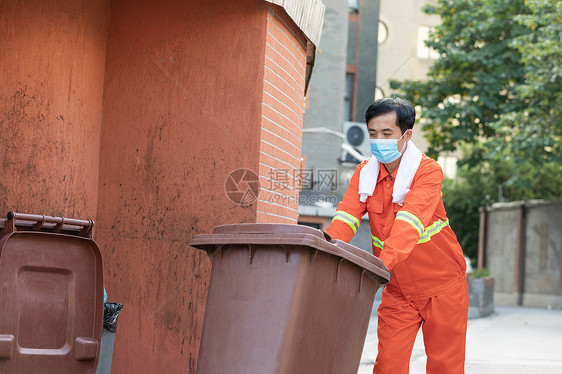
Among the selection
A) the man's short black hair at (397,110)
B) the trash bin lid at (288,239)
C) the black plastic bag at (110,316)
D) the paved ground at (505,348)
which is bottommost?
the paved ground at (505,348)

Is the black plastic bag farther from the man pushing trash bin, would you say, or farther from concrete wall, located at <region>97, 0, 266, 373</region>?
the man pushing trash bin

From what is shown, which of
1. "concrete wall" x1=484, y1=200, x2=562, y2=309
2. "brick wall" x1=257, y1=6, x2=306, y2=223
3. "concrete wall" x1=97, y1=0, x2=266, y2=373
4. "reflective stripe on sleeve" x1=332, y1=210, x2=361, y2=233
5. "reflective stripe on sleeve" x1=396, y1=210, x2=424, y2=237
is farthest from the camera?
"concrete wall" x1=484, y1=200, x2=562, y2=309

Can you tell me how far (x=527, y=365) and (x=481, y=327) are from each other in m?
5.01

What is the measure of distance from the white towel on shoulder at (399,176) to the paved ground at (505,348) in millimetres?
3390

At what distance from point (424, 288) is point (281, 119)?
1.80 metres

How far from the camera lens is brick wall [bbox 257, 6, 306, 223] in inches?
186

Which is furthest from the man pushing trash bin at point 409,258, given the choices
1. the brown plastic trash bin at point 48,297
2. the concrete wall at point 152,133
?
the brown plastic trash bin at point 48,297

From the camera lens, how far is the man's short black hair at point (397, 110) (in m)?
3.65

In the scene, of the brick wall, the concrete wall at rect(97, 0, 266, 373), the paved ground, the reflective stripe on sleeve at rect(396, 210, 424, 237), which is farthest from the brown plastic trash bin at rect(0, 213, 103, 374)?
the paved ground

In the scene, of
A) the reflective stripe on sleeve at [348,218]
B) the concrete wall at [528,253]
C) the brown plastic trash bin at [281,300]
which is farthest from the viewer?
the concrete wall at [528,253]

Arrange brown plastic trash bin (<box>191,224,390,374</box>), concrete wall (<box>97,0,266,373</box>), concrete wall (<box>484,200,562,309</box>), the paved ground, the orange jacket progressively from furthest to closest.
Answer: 1. concrete wall (<box>484,200,562,309</box>)
2. the paved ground
3. concrete wall (<box>97,0,266,373</box>)
4. the orange jacket
5. brown plastic trash bin (<box>191,224,390,374</box>)

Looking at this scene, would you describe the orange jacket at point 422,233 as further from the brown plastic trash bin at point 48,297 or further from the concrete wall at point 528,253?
the concrete wall at point 528,253

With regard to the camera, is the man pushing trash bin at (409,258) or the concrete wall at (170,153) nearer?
the man pushing trash bin at (409,258)

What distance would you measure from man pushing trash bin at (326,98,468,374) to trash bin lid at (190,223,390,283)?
320 mm
